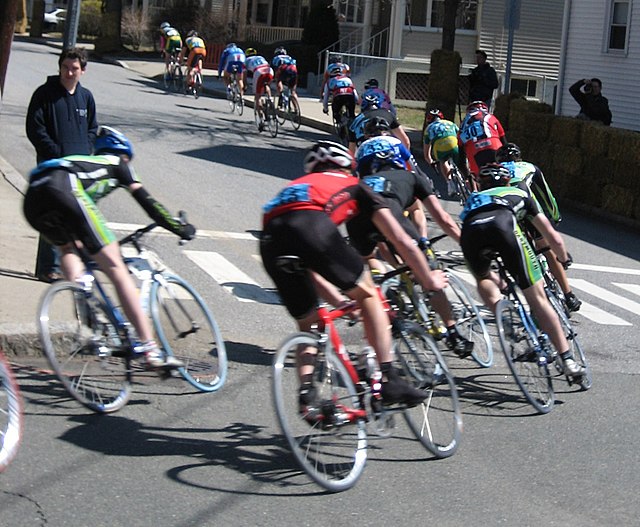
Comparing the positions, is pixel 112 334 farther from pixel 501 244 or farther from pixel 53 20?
pixel 53 20

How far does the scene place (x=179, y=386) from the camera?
24.8 feet

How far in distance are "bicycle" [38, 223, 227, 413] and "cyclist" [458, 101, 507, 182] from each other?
7282mm

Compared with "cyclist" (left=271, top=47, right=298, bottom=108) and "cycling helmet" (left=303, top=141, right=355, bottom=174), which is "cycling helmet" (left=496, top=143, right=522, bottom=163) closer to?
"cycling helmet" (left=303, top=141, right=355, bottom=174)

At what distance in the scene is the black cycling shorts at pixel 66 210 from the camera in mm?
6613

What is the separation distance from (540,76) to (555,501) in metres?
33.3

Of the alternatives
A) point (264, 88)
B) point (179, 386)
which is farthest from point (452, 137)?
point (264, 88)

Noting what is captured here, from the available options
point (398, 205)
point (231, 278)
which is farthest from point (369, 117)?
point (398, 205)

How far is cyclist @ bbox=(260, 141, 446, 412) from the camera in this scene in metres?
5.98

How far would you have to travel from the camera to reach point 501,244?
7.78 metres

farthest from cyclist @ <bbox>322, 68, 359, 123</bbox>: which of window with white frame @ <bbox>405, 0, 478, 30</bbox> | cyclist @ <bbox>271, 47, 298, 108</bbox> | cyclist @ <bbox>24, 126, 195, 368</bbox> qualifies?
window with white frame @ <bbox>405, 0, 478, 30</bbox>

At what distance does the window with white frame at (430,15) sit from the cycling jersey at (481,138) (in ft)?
82.8

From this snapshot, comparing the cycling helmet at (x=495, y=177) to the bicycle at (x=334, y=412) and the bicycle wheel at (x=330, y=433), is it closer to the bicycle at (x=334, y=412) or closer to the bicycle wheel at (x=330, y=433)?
the bicycle at (x=334, y=412)

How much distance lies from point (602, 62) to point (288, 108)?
7.32m

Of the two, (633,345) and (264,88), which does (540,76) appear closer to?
(264,88)
